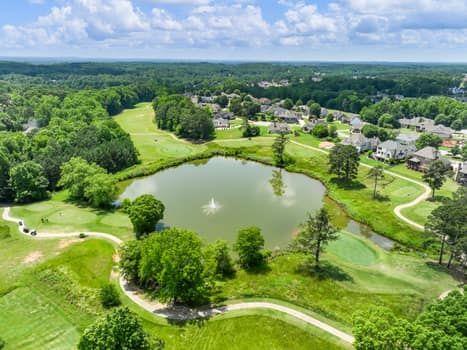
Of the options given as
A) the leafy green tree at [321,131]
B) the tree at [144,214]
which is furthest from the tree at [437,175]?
the leafy green tree at [321,131]

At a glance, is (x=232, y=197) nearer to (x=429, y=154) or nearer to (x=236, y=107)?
(x=429, y=154)

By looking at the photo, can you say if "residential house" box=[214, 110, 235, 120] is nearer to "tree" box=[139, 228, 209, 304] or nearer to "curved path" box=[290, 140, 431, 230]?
"curved path" box=[290, 140, 431, 230]

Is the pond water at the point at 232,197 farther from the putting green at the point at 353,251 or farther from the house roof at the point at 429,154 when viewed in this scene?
the house roof at the point at 429,154

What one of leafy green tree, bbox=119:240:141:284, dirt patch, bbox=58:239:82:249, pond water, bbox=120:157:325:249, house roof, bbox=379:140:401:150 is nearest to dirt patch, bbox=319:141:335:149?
house roof, bbox=379:140:401:150

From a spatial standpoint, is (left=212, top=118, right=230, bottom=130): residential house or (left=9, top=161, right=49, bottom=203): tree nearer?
(left=9, top=161, right=49, bottom=203): tree

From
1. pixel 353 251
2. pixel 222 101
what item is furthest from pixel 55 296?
pixel 222 101

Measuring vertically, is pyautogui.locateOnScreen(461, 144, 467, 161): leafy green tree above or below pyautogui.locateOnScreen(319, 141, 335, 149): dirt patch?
above

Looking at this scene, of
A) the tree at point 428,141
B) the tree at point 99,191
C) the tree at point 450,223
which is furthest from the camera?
the tree at point 428,141
